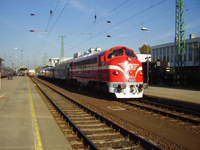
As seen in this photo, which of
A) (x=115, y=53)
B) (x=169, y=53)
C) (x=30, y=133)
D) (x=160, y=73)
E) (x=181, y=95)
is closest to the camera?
(x=30, y=133)

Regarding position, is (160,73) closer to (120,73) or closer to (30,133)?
(120,73)

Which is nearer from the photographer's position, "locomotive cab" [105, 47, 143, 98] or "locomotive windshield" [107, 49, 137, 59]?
"locomotive cab" [105, 47, 143, 98]

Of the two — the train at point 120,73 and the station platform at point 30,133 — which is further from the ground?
the train at point 120,73

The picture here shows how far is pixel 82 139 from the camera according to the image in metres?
5.33

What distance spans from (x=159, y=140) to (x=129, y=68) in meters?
7.13

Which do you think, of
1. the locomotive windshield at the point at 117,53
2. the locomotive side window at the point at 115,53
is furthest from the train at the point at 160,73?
the locomotive side window at the point at 115,53

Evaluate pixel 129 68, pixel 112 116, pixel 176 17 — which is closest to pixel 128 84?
pixel 129 68

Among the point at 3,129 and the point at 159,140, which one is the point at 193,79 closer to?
the point at 159,140

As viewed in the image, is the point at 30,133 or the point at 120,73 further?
the point at 120,73

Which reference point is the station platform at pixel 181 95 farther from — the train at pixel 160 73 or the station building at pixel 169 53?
the station building at pixel 169 53

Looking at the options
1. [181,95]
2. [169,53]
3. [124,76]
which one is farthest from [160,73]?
[124,76]

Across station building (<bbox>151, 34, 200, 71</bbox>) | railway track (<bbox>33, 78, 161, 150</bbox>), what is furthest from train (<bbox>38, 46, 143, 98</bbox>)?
station building (<bbox>151, 34, 200, 71</bbox>)

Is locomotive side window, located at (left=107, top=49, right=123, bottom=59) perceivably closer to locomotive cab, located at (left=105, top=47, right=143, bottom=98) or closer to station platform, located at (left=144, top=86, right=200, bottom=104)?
locomotive cab, located at (left=105, top=47, right=143, bottom=98)

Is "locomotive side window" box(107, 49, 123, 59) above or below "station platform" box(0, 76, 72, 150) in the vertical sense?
above
